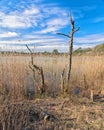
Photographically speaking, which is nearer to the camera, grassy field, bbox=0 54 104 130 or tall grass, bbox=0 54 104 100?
grassy field, bbox=0 54 104 130

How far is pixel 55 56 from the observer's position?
7.69 m

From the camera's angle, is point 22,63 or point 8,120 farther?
point 22,63

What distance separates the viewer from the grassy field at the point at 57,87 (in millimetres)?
4555

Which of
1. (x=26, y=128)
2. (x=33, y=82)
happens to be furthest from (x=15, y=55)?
(x=26, y=128)

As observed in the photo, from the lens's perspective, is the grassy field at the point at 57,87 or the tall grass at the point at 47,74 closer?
the grassy field at the point at 57,87

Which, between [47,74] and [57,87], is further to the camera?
[47,74]

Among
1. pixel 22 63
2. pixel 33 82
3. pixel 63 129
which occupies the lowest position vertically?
→ pixel 63 129

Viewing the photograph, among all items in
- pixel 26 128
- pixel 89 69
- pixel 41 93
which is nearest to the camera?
pixel 26 128

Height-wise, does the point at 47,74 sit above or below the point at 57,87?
above

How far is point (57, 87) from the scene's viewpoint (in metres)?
6.99

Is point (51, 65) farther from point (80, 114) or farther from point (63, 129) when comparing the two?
point (63, 129)

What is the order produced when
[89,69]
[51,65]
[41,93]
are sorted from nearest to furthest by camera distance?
1. [41,93]
2. [51,65]
3. [89,69]

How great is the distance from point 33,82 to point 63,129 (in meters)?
2.96

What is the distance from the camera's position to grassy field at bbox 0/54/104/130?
4555 mm
